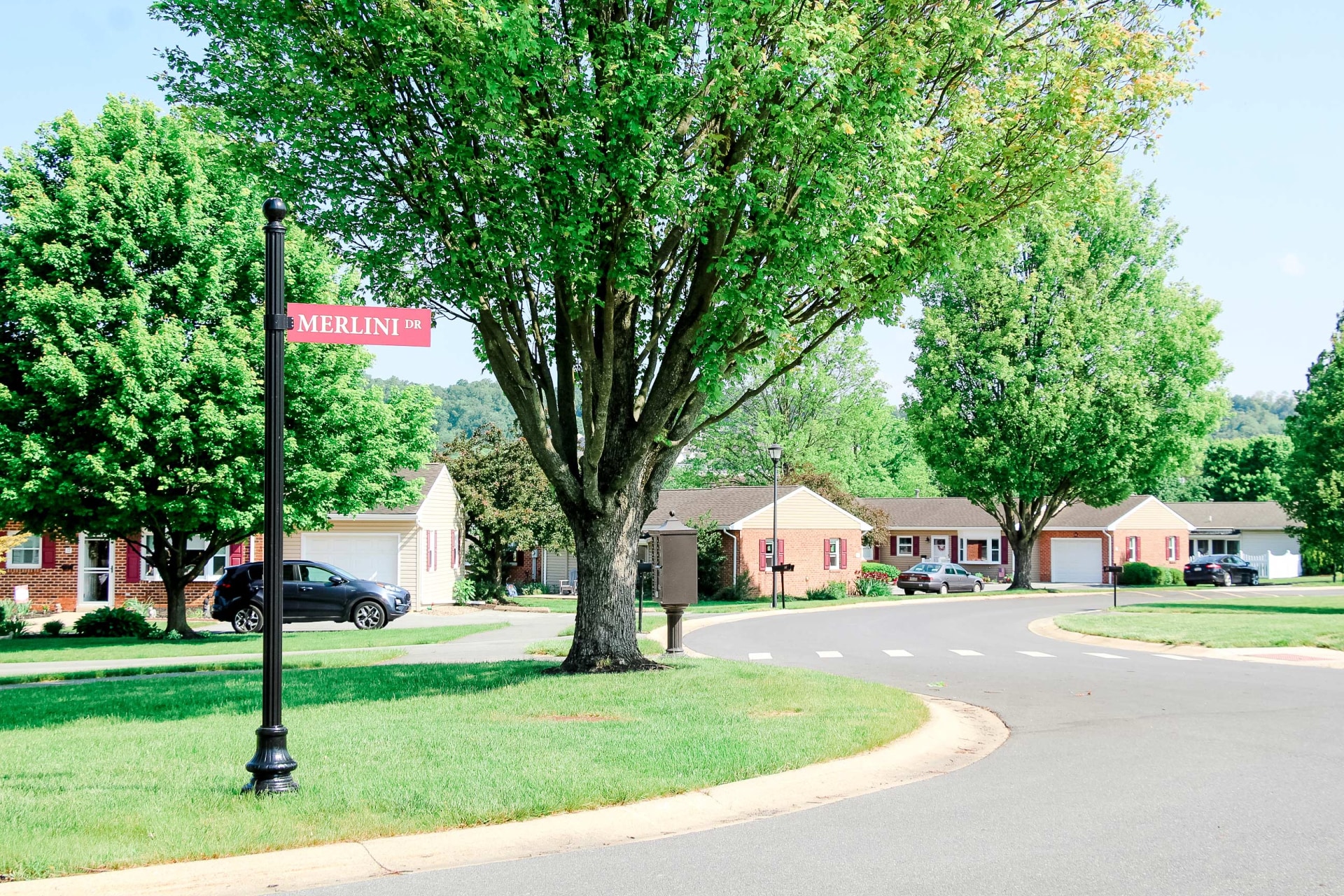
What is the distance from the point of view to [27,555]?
32438mm

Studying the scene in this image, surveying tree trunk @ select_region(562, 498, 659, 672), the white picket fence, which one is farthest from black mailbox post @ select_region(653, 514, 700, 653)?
the white picket fence

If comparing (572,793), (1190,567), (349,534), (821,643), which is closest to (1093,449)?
(1190,567)

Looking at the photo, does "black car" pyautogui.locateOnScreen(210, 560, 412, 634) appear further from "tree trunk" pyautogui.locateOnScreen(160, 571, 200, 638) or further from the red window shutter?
the red window shutter

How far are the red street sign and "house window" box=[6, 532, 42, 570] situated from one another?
29382 mm

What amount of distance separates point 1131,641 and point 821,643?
6909 millimetres

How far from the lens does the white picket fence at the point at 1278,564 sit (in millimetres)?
67688

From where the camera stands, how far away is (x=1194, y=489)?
97500 mm

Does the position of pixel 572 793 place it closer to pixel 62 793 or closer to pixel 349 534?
pixel 62 793

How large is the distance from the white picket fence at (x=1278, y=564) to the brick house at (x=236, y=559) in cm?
5416

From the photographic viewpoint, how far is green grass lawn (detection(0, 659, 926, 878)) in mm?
6729

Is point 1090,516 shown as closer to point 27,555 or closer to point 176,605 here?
point 176,605

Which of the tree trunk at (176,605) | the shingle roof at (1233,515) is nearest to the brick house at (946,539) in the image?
the shingle roof at (1233,515)

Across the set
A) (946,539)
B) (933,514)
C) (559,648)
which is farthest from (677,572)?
(933,514)

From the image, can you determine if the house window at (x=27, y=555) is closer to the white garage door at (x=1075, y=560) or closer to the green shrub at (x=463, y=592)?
the green shrub at (x=463, y=592)
